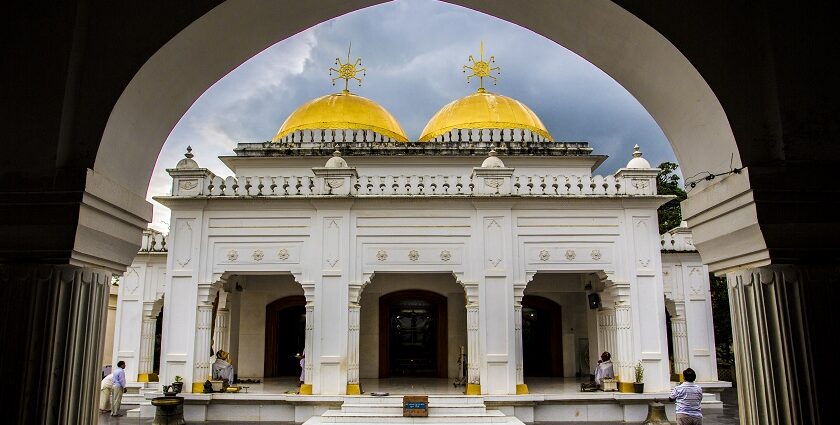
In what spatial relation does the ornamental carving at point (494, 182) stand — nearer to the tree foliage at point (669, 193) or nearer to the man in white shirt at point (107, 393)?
the man in white shirt at point (107, 393)

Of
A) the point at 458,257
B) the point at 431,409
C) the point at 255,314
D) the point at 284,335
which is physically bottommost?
the point at 431,409

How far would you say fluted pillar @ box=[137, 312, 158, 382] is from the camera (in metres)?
15.5

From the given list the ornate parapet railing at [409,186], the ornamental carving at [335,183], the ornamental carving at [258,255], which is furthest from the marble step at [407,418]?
the ornamental carving at [335,183]

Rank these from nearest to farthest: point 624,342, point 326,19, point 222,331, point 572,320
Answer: point 326,19 < point 624,342 < point 222,331 < point 572,320

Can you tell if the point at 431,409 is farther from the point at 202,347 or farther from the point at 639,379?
the point at 202,347

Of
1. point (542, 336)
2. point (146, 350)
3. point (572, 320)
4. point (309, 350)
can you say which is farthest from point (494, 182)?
point (146, 350)

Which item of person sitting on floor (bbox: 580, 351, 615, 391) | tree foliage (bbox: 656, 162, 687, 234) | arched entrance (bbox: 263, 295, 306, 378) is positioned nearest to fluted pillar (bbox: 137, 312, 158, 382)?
arched entrance (bbox: 263, 295, 306, 378)

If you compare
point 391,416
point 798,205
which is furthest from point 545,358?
point 798,205

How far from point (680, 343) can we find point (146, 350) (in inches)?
521

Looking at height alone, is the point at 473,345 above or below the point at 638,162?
below

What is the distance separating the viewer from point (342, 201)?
43.5 ft

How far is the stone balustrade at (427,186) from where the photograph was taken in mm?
13391

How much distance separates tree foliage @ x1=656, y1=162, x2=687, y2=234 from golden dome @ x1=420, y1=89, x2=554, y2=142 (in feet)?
23.9

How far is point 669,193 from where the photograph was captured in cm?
2327
